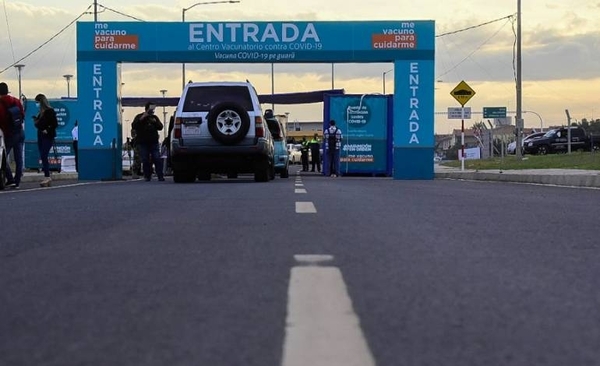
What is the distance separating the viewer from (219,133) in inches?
697

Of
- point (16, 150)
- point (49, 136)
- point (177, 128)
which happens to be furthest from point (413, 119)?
point (16, 150)

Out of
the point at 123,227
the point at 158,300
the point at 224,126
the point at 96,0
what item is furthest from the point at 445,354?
the point at 96,0

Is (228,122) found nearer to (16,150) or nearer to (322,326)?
(16,150)

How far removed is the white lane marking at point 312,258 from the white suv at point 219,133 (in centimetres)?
1221

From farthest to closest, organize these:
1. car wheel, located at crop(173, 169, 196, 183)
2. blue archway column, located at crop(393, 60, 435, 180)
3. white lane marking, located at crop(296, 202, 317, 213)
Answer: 1. blue archway column, located at crop(393, 60, 435, 180)
2. car wheel, located at crop(173, 169, 196, 183)
3. white lane marking, located at crop(296, 202, 317, 213)

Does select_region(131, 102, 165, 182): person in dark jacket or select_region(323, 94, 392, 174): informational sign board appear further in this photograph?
select_region(323, 94, 392, 174): informational sign board

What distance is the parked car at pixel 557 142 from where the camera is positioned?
56031 mm

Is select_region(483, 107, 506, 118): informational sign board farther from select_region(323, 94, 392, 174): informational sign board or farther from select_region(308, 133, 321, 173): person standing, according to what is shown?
select_region(323, 94, 392, 174): informational sign board

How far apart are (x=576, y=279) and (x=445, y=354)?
74.1 inches

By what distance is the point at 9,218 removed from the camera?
8438mm

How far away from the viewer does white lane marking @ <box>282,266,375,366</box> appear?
317 cm

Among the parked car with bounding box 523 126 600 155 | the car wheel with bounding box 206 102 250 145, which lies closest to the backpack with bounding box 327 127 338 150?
the car wheel with bounding box 206 102 250 145

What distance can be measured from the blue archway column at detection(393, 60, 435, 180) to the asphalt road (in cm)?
1732

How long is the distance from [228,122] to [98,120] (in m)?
8.84
